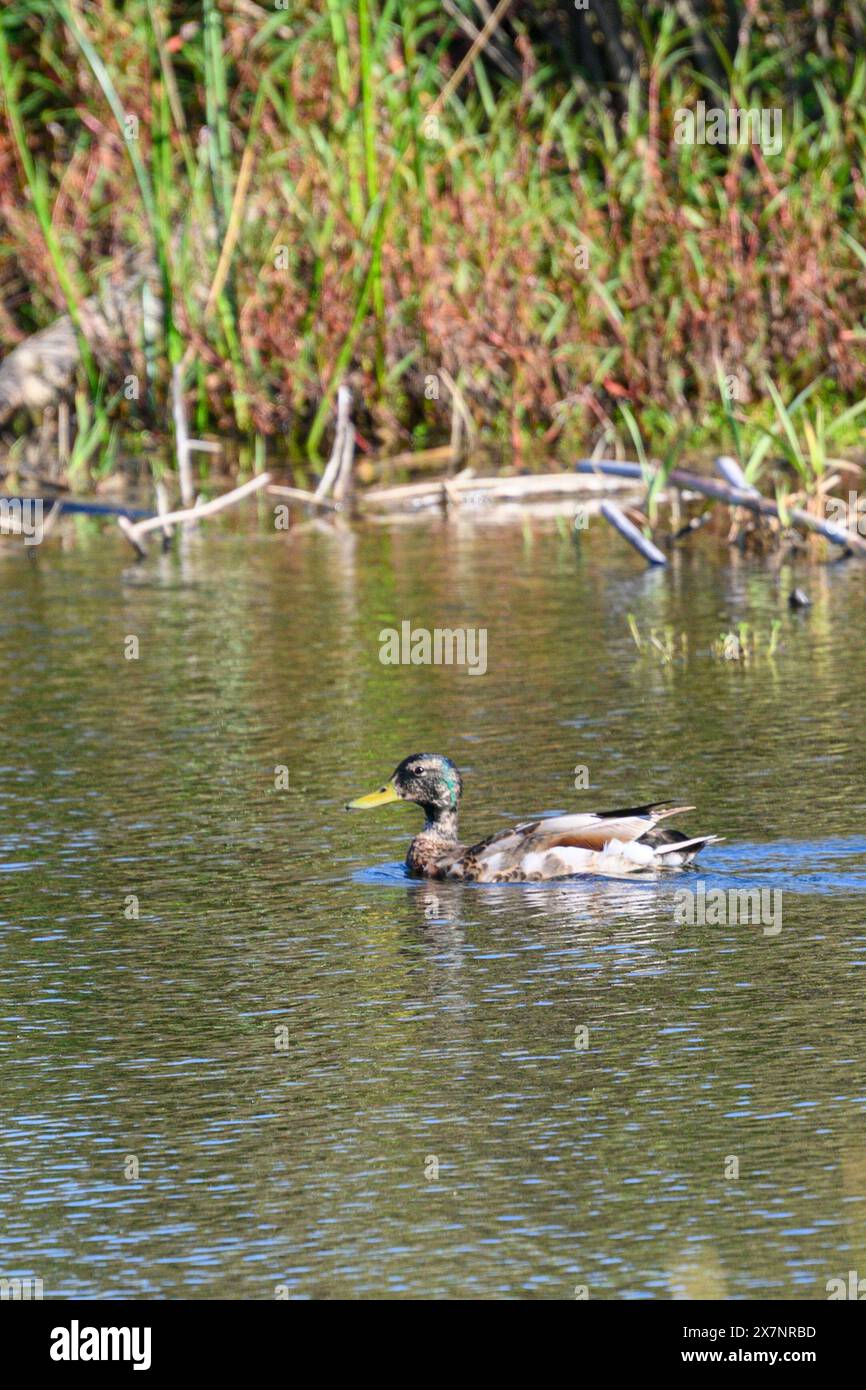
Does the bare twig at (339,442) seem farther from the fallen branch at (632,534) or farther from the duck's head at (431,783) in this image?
the duck's head at (431,783)

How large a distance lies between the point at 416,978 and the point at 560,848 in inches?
37.9

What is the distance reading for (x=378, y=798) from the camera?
8430mm

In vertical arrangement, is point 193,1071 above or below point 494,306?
below

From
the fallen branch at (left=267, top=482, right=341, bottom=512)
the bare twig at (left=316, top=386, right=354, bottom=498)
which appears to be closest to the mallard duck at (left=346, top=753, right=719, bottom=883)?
the fallen branch at (left=267, top=482, right=341, bottom=512)

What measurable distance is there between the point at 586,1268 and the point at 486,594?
26.0 ft

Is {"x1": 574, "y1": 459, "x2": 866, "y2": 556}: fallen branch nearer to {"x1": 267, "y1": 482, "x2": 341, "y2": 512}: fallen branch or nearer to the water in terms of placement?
the water

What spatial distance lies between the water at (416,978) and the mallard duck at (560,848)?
8cm

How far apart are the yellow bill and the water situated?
0.15 m

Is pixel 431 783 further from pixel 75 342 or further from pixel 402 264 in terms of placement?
pixel 75 342

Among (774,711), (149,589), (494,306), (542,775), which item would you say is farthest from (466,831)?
(494,306)

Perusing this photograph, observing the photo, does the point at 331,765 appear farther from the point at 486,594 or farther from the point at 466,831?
the point at 486,594

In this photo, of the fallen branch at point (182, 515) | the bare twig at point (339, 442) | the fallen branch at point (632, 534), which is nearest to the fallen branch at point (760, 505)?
the fallen branch at point (632, 534)

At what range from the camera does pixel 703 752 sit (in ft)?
30.7

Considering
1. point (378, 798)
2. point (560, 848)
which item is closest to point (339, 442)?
point (378, 798)
